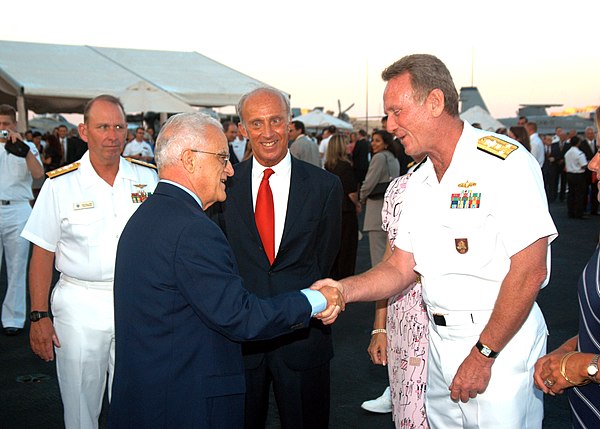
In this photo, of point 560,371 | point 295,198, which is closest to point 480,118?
point 295,198

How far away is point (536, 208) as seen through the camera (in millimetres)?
2281

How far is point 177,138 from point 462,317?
131cm

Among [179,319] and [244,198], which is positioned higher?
[244,198]

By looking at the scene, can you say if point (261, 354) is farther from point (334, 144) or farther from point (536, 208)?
point (334, 144)

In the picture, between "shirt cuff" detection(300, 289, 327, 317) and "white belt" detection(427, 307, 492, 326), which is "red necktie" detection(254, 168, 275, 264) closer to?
"shirt cuff" detection(300, 289, 327, 317)

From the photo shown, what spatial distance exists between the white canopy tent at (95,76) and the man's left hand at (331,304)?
13.6 meters

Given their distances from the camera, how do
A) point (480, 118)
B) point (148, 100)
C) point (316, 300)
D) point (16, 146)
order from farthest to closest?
1. point (480, 118)
2. point (148, 100)
3. point (16, 146)
4. point (316, 300)

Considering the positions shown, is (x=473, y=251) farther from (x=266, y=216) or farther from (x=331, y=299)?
(x=266, y=216)

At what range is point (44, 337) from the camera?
3314 mm

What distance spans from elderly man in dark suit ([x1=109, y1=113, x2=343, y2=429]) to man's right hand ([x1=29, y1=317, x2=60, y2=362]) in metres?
1.11

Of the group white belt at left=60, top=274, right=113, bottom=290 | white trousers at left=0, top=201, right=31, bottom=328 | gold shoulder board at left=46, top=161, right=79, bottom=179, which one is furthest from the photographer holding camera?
white belt at left=60, top=274, right=113, bottom=290

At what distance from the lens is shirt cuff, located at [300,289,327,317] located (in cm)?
251

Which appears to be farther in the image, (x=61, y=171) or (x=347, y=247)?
(x=347, y=247)

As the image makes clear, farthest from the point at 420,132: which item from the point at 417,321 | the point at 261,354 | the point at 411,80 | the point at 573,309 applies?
the point at 573,309
